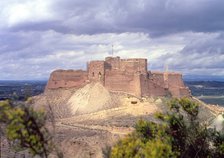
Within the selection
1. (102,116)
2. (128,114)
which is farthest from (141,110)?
(102,116)

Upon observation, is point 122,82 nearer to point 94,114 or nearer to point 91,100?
point 91,100

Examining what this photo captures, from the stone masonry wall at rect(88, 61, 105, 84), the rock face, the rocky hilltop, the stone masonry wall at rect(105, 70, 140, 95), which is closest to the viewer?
the rocky hilltop

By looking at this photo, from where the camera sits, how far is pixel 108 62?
258 ft

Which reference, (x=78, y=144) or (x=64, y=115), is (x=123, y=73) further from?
(x=78, y=144)

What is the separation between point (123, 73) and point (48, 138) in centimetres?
5220

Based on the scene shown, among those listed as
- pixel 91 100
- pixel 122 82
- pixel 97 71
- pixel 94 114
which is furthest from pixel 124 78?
pixel 94 114

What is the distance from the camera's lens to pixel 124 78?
74.4m

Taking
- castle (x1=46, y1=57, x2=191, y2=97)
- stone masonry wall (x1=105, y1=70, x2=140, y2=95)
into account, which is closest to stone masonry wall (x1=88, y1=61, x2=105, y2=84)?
castle (x1=46, y1=57, x2=191, y2=97)

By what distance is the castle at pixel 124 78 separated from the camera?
7431 centimetres

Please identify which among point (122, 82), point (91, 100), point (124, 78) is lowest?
point (91, 100)

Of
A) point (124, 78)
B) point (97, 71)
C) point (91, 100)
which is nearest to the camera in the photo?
point (124, 78)

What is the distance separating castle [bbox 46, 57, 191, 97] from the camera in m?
74.3

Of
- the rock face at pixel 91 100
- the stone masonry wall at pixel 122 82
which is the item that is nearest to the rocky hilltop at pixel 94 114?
the rock face at pixel 91 100

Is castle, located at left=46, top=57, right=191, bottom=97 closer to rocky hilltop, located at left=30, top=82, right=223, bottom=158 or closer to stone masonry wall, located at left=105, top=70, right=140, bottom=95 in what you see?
stone masonry wall, located at left=105, top=70, right=140, bottom=95
